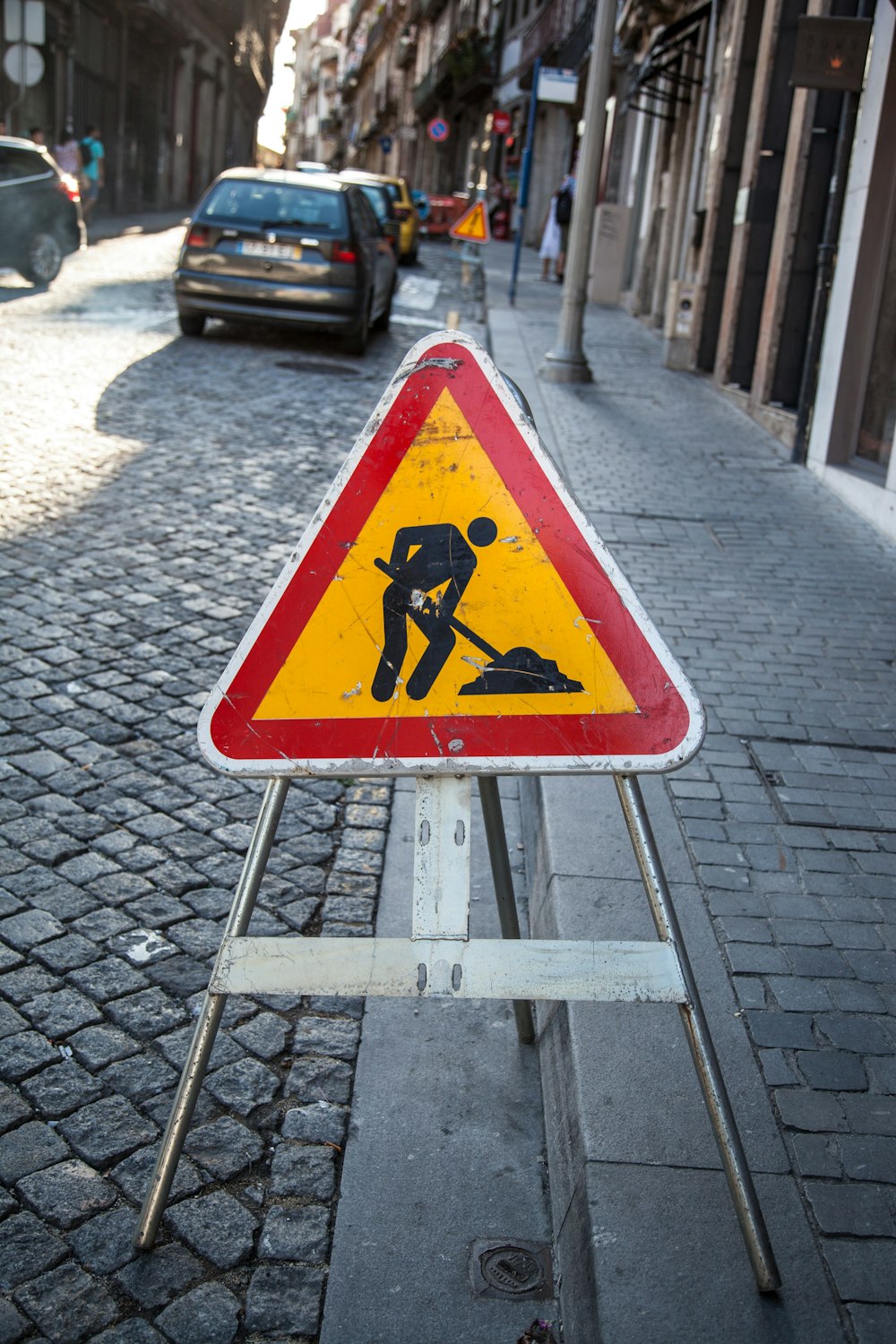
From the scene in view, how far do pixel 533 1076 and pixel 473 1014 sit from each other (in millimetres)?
252

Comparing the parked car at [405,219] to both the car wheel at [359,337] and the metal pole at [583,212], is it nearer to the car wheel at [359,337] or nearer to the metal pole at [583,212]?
the car wheel at [359,337]

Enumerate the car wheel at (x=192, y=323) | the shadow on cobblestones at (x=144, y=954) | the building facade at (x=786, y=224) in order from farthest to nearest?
the car wheel at (x=192, y=323) < the building facade at (x=786, y=224) < the shadow on cobblestones at (x=144, y=954)

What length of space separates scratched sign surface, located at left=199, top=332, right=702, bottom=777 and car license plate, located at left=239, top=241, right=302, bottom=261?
10876 mm

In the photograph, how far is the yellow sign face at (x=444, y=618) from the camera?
199 cm

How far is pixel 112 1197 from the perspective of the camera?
2264 millimetres

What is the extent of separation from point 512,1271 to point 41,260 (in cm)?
1547

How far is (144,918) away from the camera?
3131 millimetres

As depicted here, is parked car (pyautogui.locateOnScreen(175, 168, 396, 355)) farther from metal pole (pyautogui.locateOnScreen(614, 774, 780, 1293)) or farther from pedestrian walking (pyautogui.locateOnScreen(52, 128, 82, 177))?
pedestrian walking (pyautogui.locateOnScreen(52, 128, 82, 177))

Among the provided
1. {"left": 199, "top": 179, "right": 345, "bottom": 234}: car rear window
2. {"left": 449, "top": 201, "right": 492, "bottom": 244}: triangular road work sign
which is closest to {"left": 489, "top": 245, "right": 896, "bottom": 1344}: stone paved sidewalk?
{"left": 199, "top": 179, "right": 345, "bottom": 234}: car rear window

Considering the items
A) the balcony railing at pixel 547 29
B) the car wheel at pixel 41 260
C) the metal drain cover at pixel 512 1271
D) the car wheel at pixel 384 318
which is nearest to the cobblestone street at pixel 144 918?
the metal drain cover at pixel 512 1271

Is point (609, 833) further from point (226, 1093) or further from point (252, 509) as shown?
point (252, 509)

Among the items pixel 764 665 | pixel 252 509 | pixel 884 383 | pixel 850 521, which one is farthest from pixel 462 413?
pixel 884 383

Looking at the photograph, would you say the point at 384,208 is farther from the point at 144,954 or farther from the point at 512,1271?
the point at 512,1271

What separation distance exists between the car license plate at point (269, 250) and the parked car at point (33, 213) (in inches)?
166
